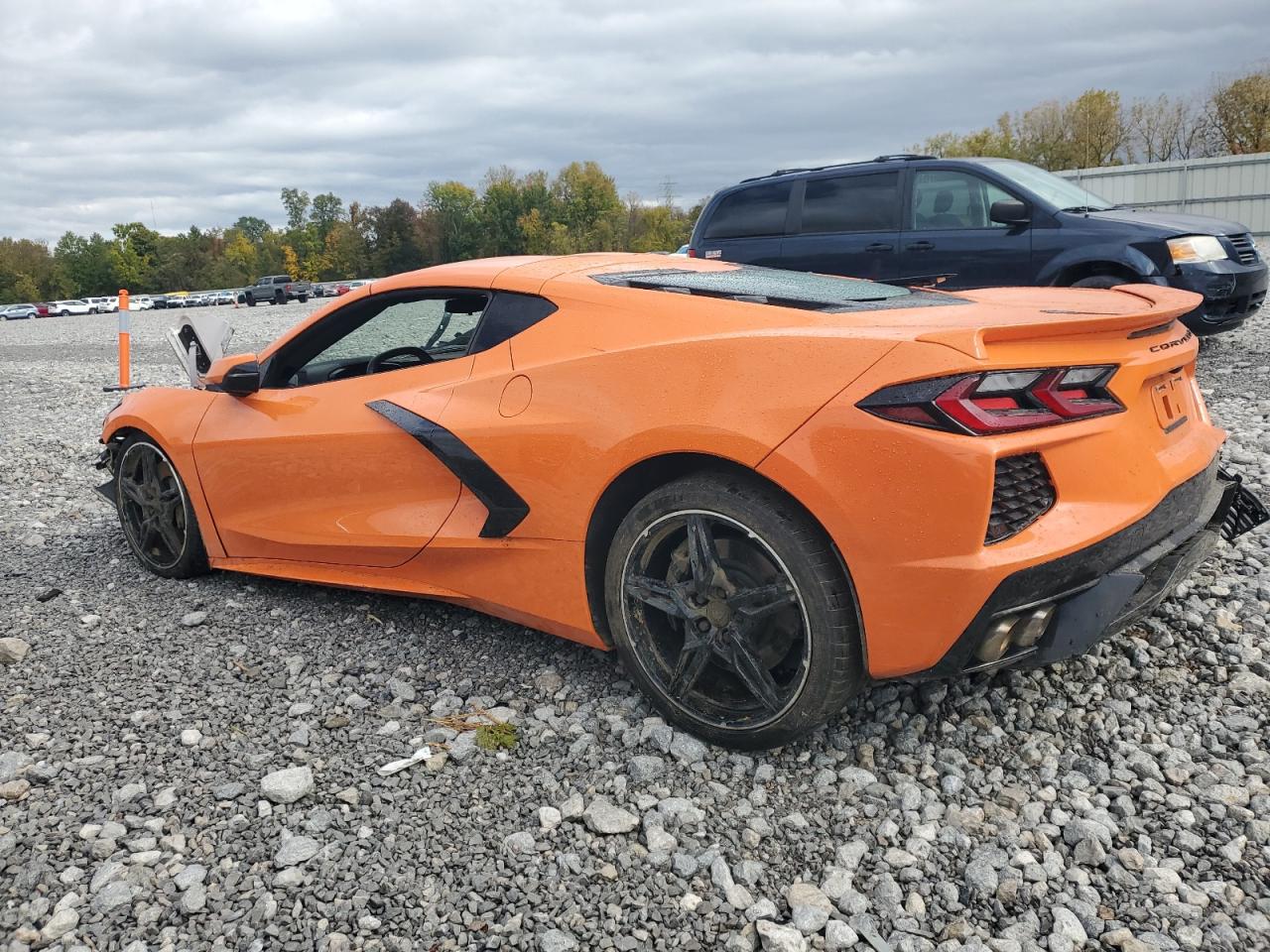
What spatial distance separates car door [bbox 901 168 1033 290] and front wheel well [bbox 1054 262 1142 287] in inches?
10.3

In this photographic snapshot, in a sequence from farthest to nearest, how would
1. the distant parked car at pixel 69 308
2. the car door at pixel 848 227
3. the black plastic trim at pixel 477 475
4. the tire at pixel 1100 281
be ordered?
the distant parked car at pixel 69 308, the car door at pixel 848 227, the tire at pixel 1100 281, the black plastic trim at pixel 477 475

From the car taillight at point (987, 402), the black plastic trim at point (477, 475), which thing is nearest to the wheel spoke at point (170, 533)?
the black plastic trim at point (477, 475)

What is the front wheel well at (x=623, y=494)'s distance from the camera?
105 inches

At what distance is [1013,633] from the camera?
2422 millimetres

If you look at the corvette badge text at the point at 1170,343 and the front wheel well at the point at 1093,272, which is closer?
the corvette badge text at the point at 1170,343

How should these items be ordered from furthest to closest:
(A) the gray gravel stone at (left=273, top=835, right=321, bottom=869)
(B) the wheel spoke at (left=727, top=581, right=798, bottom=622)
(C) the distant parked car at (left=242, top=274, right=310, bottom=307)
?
(C) the distant parked car at (left=242, top=274, right=310, bottom=307), (B) the wheel spoke at (left=727, top=581, right=798, bottom=622), (A) the gray gravel stone at (left=273, top=835, right=321, bottom=869)

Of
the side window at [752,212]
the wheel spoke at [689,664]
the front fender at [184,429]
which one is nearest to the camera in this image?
the wheel spoke at [689,664]

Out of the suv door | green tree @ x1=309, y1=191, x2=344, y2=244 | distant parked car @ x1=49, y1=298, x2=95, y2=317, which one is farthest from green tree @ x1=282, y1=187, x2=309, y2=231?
the suv door

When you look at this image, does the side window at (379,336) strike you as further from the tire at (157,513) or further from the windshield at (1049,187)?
the windshield at (1049,187)

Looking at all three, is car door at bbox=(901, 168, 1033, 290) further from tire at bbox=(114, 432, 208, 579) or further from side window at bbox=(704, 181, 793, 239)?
tire at bbox=(114, 432, 208, 579)

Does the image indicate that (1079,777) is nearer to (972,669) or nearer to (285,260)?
(972,669)

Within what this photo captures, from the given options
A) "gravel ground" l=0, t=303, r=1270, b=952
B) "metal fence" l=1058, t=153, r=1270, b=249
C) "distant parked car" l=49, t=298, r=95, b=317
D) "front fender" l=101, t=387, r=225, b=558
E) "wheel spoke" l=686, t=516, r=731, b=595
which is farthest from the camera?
"distant parked car" l=49, t=298, r=95, b=317

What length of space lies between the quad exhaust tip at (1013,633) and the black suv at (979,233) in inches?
238

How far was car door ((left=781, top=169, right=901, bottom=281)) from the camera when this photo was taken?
8570mm
